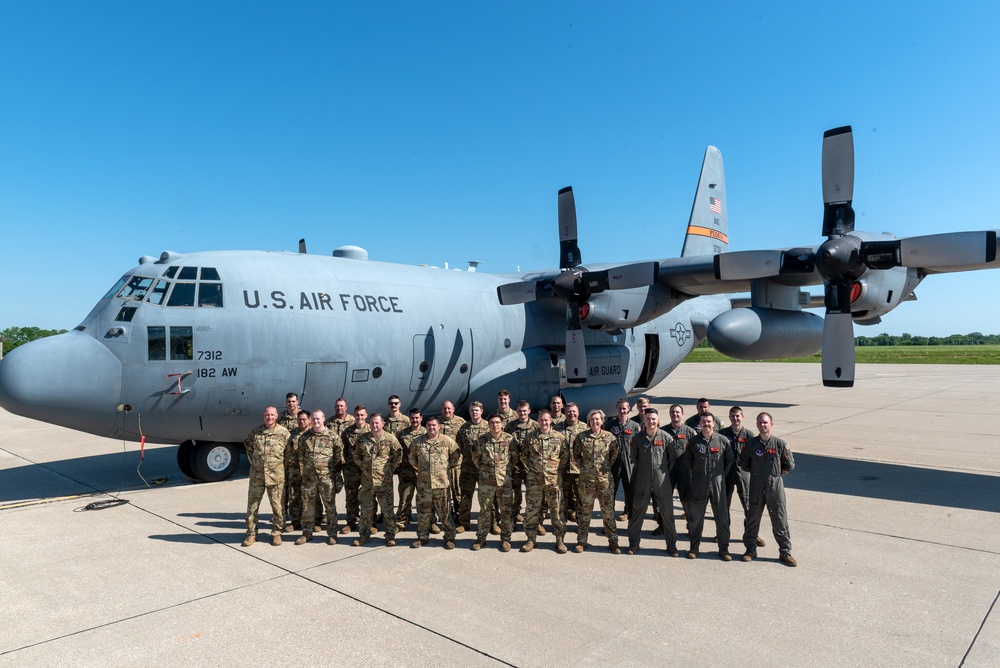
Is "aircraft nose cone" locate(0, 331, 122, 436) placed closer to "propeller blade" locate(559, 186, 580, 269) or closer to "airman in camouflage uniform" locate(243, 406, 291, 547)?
"airman in camouflage uniform" locate(243, 406, 291, 547)

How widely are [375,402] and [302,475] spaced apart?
3786mm

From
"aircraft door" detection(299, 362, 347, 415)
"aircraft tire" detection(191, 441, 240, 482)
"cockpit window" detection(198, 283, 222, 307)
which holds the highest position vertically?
"cockpit window" detection(198, 283, 222, 307)

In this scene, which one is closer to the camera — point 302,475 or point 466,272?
point 302,475

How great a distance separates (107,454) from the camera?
13719 millimetres

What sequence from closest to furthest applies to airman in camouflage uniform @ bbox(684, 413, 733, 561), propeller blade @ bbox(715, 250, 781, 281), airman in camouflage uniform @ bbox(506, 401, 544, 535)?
airman in camouflage uniform @ bbox(684, 413, 733, 561), airman in camouflage uniform @ bbox(506, 401, 544, 535), propeller blade @ bbox(715, 250, 781, 281)

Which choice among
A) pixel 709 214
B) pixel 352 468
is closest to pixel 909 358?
pixel 709 214

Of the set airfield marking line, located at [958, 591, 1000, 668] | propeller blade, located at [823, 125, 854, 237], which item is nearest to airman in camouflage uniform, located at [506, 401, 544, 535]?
airfield marking line, located at [958, 591, 1000, 668]

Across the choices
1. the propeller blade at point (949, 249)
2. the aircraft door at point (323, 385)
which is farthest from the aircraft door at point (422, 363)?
the propeller blade at point (949, 249)

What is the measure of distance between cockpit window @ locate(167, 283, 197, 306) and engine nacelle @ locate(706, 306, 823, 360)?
882 centimetres

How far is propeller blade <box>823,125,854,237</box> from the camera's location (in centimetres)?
1008

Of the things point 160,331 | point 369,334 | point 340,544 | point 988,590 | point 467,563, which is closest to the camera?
point 988,590

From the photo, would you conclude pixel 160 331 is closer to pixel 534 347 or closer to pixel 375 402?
pixel 375 402

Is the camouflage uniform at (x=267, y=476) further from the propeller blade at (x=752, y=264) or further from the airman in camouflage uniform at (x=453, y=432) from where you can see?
the propeller blade at (x=752, y=264)

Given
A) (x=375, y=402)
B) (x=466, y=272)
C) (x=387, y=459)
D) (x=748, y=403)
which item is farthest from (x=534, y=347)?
(x=748, y=403)
